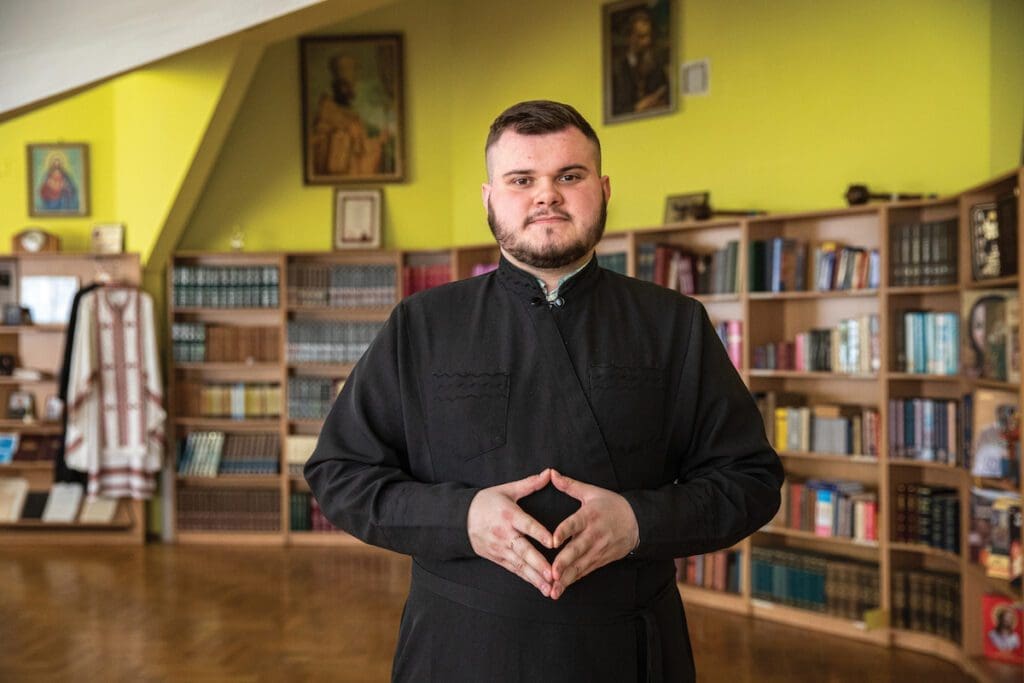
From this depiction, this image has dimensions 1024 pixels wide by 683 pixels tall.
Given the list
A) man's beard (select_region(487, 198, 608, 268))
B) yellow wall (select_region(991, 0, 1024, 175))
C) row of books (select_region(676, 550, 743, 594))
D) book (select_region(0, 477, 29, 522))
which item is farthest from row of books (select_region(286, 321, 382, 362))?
man's beard (select_region(487, 198, 608, 268))

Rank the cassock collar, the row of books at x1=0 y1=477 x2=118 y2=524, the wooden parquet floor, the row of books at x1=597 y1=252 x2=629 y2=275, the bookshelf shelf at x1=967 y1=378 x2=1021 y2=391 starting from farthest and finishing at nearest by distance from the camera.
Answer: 1. the row of books at x1=0 y1=477 x2=118 y2=524
2. the row of books at x1=597 y1=252 x2=629 y2=275
3. the wooden parquet floor
4. the bookshelf shelf at x1=967 y1=378 x2=1021 y2=391
5. the cassock collar

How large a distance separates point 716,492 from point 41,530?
25.0 feet

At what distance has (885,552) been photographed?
5.41 m

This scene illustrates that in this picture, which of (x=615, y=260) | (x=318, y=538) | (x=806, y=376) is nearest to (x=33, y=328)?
(x=318, y=538)

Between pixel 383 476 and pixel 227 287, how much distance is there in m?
6.79

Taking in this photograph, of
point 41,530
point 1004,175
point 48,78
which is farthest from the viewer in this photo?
point 41,530

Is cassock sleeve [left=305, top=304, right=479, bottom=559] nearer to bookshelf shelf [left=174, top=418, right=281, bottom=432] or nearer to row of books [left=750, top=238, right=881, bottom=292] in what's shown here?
row of books [left=750, top=238, right=881, bottom=292]

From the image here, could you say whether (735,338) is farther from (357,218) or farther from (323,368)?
(323,368)

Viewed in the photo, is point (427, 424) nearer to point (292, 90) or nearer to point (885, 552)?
point (885, 552)

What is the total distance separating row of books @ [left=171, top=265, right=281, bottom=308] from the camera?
816cm

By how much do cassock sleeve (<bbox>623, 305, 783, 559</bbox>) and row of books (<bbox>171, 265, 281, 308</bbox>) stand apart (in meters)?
6.69

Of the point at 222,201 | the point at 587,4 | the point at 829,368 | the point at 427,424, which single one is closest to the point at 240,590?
the point at 222,201

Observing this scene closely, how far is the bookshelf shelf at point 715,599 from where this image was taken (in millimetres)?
6039

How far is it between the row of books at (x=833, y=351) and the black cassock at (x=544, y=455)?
13.0 feet
